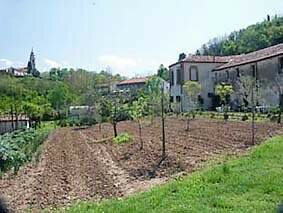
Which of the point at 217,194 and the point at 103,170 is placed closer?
the point at 217,194

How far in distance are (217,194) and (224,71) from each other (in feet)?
123

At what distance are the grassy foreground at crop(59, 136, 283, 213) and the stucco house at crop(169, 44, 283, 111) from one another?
24.3m

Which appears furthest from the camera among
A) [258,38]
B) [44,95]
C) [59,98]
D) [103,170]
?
[44,95]

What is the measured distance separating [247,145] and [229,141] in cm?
159

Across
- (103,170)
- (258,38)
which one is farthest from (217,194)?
(258,38)

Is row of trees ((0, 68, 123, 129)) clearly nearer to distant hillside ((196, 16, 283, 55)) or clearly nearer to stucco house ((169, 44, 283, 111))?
stucco house ((169, 44, 283, 111))

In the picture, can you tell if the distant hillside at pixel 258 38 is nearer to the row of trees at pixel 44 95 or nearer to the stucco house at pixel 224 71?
the stucco house at pixel 224 71

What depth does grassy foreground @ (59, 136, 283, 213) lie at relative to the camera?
670 centimetres

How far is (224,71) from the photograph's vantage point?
4406cm

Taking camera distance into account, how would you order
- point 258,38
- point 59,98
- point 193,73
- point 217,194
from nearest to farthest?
point 217,194, point 193,73, point 258,38, point 59,98

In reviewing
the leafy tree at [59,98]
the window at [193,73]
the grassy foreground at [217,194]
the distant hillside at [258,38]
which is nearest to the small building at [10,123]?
the leafy tree at [59,98]

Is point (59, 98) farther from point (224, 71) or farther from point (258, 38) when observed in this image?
point (258, 38)

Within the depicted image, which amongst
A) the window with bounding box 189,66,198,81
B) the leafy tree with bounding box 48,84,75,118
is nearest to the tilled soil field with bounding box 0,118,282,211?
the window with bounding box 189,66,198,81

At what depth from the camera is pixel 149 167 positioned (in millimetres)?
12266
